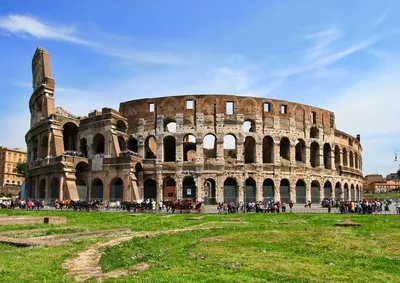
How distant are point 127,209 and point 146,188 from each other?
10486mm

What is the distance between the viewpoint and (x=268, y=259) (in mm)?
9945

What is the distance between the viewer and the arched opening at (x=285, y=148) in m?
46.6

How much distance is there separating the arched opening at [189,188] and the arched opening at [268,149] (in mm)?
9311

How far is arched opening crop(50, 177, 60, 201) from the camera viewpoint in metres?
42.3

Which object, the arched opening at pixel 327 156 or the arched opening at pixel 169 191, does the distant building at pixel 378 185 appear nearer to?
the arched opening at pixel 327 156

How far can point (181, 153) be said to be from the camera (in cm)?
4359

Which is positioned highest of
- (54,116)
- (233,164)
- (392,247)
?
(54,116)

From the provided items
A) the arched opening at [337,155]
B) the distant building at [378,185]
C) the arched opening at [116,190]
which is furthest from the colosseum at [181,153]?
the distant building at [378,185]

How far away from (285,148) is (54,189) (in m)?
26.3

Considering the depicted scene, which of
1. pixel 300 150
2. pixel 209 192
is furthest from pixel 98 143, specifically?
pixel 300 150

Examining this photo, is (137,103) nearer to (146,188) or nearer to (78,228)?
(146,188)

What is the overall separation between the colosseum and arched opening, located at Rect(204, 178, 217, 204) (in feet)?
0.42

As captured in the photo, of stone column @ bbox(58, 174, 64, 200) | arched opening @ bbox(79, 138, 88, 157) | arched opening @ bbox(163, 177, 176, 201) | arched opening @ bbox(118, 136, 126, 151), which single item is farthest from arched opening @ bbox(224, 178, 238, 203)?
arched opening @ bbox(79, 138, 88, 157)

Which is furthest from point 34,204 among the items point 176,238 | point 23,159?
point 23,159
